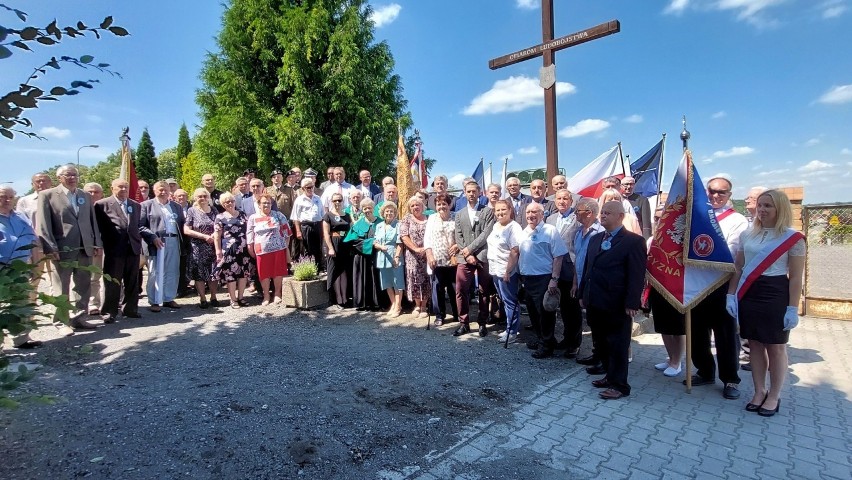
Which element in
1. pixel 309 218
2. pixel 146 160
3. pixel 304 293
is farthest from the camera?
pixel 146 160

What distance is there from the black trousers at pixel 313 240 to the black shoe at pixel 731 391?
651 centimetres

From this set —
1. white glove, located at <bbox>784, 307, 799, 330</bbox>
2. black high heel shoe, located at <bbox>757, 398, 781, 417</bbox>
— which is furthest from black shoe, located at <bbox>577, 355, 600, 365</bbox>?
white glove, located at <bbox>784, 307, 799, 330</bbox>

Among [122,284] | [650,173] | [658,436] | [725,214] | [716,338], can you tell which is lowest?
[658,436]

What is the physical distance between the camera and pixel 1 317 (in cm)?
158

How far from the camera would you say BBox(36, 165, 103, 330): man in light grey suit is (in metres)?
5.89

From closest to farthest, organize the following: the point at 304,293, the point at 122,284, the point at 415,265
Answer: the point at 415,265, the point at 122,284, the point at 304,293

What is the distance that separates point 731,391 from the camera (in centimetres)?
417

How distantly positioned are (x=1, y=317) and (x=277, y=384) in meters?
2.98

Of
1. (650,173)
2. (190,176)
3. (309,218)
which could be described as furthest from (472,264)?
(190,176)

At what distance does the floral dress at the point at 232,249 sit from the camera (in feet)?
24.7

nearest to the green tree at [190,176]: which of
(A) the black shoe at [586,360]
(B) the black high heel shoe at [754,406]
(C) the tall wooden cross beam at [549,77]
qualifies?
(C) the tall wooden cross beam at [549,77]

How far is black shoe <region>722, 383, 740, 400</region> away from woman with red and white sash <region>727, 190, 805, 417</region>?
0.73 ft

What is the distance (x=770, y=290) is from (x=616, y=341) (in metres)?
1.27

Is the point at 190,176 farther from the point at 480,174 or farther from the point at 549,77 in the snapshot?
the point at 549,77
